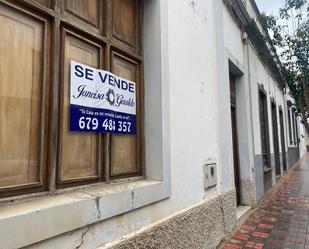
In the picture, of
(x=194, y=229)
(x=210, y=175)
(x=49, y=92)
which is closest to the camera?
(x=49, y=92)

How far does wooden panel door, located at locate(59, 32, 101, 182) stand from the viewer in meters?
2.28

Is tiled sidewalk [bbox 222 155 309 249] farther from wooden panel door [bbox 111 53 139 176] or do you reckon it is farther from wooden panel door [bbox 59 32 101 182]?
wooden panel door [bbox 59 32 101 182]

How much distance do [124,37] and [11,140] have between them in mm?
1648

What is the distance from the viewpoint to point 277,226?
18.4ft

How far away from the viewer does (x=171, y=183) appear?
3320mm

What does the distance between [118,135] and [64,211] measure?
1.07 metres

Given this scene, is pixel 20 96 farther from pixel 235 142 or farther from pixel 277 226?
pixel 235 142

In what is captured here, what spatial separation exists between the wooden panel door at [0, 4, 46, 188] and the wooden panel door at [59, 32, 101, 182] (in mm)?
213

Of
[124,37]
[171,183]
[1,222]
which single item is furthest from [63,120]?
[171,183]

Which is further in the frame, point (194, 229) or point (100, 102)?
point (194, 229)

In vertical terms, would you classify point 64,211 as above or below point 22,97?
below

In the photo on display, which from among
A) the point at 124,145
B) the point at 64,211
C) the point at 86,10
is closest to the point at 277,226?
the point at 124,145

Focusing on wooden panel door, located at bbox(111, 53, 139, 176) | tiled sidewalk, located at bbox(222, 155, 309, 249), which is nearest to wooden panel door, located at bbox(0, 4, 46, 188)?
wooden panel door, located at bbox(111, 53, 139, 176)

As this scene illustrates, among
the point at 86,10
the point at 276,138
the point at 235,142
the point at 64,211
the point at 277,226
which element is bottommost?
the point at 277,226
